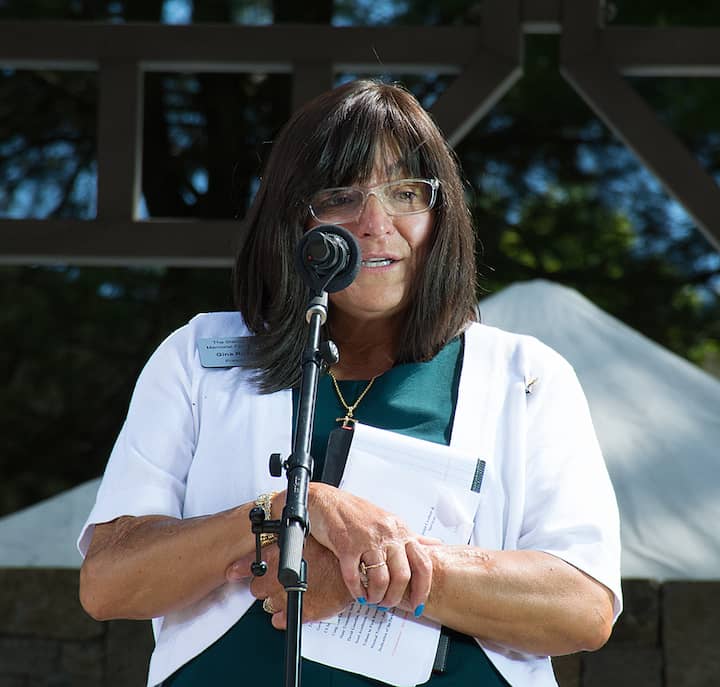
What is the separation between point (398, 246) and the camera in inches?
75.0

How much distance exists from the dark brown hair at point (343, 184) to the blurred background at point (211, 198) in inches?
188

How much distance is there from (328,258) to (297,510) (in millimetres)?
328

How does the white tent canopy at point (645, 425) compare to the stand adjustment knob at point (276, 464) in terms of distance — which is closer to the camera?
the stand adjustment knob at point (276, 464)

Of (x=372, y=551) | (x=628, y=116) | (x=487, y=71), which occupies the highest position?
(x=487, y=71)

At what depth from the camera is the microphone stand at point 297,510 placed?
1.41 metres

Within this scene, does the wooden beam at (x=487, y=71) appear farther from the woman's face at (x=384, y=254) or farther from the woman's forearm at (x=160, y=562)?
the woman's forearm at (x=160, y=562)

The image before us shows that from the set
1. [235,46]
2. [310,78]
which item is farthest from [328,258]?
[235,46]

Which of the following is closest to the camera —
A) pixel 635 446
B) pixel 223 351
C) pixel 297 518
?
pixel 297 518

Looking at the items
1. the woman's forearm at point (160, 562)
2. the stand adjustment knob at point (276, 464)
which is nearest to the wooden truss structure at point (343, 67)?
the woman's forearm at point (160, 562)

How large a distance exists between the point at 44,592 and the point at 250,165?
3.97 meters

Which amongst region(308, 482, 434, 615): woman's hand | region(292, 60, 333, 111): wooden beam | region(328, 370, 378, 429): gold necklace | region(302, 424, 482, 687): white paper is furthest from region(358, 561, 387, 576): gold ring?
region(292, 60, 333, 111): wooden beam

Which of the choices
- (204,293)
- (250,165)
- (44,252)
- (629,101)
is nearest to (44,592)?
(44,252)

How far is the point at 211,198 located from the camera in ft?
23.0

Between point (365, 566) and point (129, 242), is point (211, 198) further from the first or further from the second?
point (365, 566)
